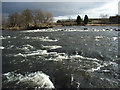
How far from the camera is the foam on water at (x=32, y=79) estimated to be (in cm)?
628

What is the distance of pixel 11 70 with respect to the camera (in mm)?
8289

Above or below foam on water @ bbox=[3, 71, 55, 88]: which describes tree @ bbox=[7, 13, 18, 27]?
above

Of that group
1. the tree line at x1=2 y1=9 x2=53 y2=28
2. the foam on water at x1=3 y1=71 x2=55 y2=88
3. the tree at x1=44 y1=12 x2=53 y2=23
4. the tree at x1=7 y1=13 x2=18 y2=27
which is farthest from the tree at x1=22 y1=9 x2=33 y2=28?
the foam on water at x1=3 y1=71 x2=55 y2=88

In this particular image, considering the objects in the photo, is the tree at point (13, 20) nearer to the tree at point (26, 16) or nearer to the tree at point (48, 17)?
the tree at point (26, 16)

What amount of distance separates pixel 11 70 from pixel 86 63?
5.45 metres

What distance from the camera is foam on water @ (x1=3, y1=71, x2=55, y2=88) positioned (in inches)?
247

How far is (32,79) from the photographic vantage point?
22.5 feet

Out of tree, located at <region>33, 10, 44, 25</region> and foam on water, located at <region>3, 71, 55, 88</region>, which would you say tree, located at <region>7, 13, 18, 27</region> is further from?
foam on water, located at <region>3, 71, 55, 88</region>

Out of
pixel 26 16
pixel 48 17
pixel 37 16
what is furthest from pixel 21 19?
pixel 48 17

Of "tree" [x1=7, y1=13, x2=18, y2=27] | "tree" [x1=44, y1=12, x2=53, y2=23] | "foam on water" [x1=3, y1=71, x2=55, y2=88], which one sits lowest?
"foam on water" [x1=3, y1=71, x2=55, y2=88]

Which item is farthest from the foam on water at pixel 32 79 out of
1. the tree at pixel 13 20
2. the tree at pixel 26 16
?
the tree at pixel 13 20

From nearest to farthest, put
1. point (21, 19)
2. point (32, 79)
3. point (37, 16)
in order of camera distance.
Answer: point (32, 79)
point (21, 19)
point (37, 16)

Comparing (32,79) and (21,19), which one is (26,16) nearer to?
(21,19)

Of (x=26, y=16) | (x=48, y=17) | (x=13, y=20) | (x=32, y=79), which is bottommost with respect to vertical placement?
(x=32, y=79)
